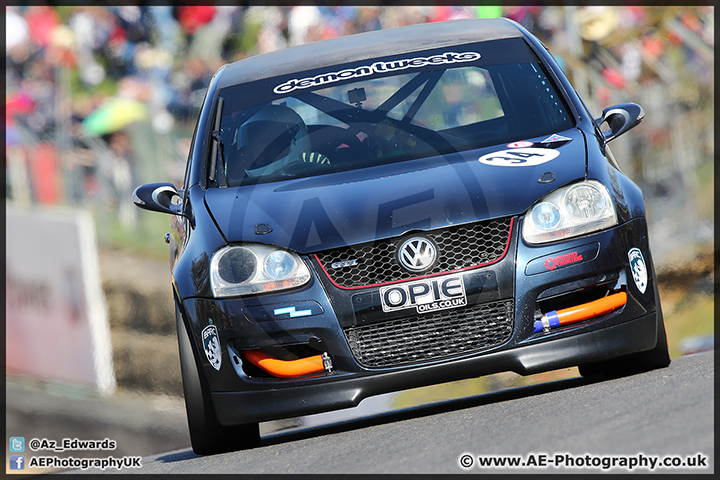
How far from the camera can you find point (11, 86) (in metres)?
16.2

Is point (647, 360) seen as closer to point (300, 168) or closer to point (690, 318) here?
point (300, 168)

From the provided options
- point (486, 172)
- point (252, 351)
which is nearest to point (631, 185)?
point (486, 172)

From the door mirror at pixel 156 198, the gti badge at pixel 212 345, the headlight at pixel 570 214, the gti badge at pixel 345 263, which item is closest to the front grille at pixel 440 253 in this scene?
the gti badge at pixel 345 263

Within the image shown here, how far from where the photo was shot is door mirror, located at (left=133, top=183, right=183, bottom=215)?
16.6ft

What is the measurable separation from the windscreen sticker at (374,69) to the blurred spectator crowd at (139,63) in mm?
5067

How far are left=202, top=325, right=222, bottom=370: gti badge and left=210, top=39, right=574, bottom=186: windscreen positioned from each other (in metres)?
0.88

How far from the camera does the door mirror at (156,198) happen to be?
16.6 ft

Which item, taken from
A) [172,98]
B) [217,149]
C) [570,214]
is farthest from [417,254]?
[172,98]

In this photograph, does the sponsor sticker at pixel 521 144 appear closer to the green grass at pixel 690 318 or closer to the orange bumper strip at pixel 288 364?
the orange bumper strip at pixel 288 364

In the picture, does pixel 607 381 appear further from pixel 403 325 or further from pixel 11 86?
pixel 11 86

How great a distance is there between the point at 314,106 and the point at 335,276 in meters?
1.46

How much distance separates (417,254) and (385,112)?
4.51 ft

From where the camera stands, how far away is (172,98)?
1383 centimetres

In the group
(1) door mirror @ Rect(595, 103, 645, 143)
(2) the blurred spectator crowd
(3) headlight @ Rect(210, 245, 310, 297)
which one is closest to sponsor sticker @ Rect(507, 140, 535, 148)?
(1) door mirror @ Rect(595, 103, 645, 143)
